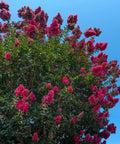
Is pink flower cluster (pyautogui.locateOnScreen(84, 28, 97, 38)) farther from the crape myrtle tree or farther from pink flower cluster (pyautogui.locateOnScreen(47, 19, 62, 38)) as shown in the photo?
pink flower cluster (pyautogui.locateOnScreen(47, 19, 62, 38))

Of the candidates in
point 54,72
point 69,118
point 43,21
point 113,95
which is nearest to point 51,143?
point 69,118

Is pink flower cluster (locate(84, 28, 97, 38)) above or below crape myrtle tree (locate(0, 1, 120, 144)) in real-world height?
above

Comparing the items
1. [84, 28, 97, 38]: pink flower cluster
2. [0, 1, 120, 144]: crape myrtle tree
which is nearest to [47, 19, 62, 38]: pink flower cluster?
[0, 1, 120, 144]: crape myrtle tree

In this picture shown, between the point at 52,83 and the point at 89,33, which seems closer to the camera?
the point at 52,83

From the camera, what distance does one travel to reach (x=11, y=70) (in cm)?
628

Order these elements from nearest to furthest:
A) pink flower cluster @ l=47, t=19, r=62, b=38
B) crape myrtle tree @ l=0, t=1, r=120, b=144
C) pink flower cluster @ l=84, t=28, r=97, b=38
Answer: crape myrtle tree @ l=0, t=1, r=120, b=144 → pink flower cluster @ l=47, t=19, r=62, b=38 → pink flower cluster @ l=84, t=28, r=97, b=38

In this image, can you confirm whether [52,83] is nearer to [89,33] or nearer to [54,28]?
[54,28]

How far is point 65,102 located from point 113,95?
2.46 meters

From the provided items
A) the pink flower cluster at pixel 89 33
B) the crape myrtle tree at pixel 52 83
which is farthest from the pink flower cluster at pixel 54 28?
the pink flower cluster at pixel 89 33

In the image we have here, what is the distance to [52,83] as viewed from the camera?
20.2 feet

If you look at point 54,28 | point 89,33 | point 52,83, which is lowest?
point 52,83

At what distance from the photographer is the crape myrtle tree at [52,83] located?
18.5 feet

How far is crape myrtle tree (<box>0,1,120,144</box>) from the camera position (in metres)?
5.64

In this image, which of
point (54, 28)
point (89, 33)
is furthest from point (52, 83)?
point (89, 33)
